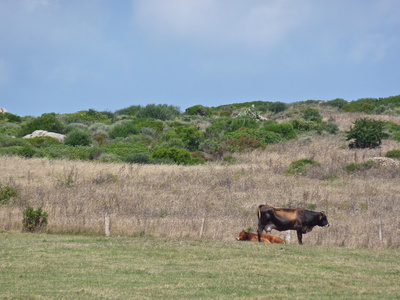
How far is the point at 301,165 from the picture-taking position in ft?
121

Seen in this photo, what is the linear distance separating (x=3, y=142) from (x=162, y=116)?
32.5 metres

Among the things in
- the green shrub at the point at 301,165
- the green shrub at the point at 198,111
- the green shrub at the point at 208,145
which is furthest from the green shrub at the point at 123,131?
the green shrub at the point at 198,111

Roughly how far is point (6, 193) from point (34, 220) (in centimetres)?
626

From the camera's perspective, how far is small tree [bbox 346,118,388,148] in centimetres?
4539

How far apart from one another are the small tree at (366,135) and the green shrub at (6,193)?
30.0 metres

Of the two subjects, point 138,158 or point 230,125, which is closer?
point 138,158

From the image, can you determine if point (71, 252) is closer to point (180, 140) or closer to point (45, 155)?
point (45, 155)

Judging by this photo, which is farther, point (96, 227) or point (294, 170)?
point (294, 170)

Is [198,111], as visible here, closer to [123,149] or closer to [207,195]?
[123,149]

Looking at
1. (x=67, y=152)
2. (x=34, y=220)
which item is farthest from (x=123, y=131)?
(x=34, y=220)

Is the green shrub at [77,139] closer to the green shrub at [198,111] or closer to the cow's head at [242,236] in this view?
the cow's head at [242,236]

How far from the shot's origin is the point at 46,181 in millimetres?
30094

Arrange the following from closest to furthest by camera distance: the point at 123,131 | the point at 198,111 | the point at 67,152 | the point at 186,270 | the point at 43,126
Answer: the point at 186,270, the point at 67,152, the point at 43,126, the point at 123,131, the point at 198,111

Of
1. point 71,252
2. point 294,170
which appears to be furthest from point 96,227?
point 294,170
